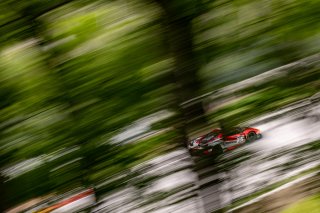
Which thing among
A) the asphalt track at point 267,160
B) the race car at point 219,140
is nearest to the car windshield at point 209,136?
the race car at point 219,140

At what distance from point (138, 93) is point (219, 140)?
0.45m

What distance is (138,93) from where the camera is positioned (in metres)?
1.68

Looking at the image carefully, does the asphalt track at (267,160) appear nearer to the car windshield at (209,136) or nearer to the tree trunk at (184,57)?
the car windshield at (209,136)

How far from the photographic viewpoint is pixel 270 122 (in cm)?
180

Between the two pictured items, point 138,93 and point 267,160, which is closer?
point 138,93

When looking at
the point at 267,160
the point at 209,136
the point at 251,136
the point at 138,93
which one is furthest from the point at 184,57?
the point at 267,160

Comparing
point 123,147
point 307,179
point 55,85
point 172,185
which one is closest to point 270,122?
point 307,179

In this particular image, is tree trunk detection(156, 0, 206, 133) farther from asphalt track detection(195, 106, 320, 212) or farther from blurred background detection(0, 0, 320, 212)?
asphalt track detection(195, 106, 320, 212)

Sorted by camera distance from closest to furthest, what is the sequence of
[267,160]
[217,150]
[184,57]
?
1. [184,57]
2. [217,150]
3. [267,160]

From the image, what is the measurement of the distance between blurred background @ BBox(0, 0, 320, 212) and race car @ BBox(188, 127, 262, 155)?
3cm

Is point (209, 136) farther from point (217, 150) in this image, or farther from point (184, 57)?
point (184, 57)

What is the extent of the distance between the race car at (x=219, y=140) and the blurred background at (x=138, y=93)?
0.03 meters

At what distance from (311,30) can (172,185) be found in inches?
39.1

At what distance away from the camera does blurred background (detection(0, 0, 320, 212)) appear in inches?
64.7
